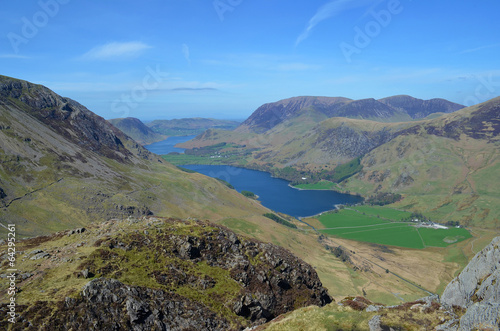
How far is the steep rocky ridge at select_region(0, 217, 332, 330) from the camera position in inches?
1437

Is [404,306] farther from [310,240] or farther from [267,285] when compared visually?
[310,240]

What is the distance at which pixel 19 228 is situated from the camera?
109312mm

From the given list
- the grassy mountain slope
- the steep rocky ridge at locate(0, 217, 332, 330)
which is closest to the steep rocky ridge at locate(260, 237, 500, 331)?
the steep rocky ridge at locate(0, 217, 332, 330)

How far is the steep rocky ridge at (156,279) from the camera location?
36.5m

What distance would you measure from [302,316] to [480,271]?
84.0 ft

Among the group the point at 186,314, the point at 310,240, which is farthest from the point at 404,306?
the point at 310,240

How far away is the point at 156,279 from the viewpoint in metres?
47.1

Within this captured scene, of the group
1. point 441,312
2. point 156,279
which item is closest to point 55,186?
point 156,279

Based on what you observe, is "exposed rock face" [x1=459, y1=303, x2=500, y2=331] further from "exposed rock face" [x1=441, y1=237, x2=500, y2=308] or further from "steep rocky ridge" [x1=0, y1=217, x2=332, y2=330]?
"steep rocky ridge" [x1=0, y1=217, x2=332, y2=330]

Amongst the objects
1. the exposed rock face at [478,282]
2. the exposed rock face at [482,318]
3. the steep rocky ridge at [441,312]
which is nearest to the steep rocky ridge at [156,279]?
the steep rocky ridge at [441,312]

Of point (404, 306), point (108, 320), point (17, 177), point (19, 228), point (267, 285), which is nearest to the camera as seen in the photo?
point (108, 320)

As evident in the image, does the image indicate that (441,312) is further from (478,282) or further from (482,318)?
(482,318)

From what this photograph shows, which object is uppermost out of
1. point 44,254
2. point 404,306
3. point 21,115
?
point 21,115

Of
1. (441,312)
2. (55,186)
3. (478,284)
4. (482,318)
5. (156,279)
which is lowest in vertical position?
(441,312)
